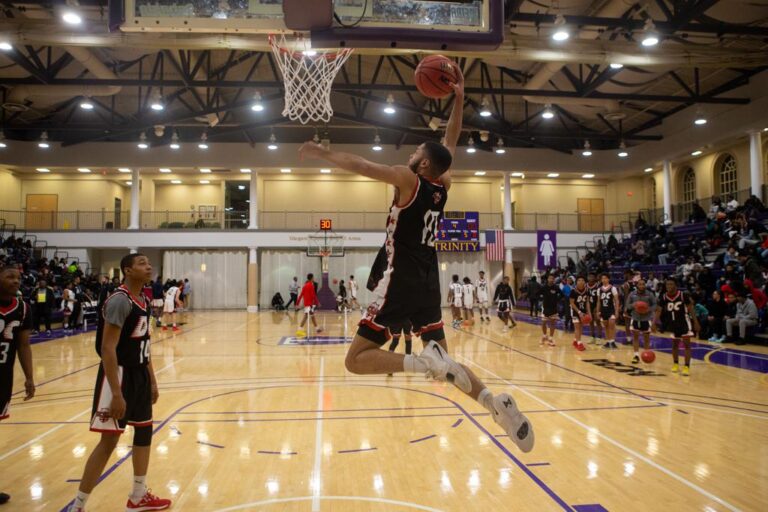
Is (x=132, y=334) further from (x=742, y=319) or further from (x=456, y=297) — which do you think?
(x=456, y=297)

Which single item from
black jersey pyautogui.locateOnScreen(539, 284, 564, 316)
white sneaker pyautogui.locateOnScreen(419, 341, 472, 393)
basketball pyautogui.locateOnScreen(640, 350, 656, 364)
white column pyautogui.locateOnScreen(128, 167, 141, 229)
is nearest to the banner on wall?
black jersey pyautogui.locateOnScreen(539, 284, 564, 316)

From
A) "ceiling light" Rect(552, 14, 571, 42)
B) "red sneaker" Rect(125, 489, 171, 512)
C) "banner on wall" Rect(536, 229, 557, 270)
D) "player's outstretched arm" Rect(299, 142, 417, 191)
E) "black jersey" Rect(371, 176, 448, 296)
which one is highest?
"ceiling light" Rect(552, 14, 571, 42)

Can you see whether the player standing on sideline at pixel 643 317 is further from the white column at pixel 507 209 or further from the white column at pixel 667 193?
the white column at pixel 507 209

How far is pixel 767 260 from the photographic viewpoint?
13.9m

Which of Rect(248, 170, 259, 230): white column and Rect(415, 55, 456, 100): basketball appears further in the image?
Rect(248, 170, 259, 230): white column

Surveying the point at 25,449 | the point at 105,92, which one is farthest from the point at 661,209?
the point at 25,449

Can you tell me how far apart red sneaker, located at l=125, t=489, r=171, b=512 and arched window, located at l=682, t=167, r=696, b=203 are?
2840 centimetres

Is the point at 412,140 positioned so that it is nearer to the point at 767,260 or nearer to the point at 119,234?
the point at 119,234

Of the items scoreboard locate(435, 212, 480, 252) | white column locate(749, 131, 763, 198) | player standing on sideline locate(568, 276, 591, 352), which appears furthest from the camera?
scoreboard locate(435, 212, 480, 252)

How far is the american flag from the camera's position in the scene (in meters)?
27.1

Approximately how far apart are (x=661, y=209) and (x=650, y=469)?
2612 cm

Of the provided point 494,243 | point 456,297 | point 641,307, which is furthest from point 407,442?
point 494,243

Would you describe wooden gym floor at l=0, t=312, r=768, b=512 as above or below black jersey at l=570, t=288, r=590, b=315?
below

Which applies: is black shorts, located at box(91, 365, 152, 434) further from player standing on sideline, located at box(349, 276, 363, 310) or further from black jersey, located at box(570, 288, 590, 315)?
player standing on sideline, located at box(349, 276, 363, 310)
